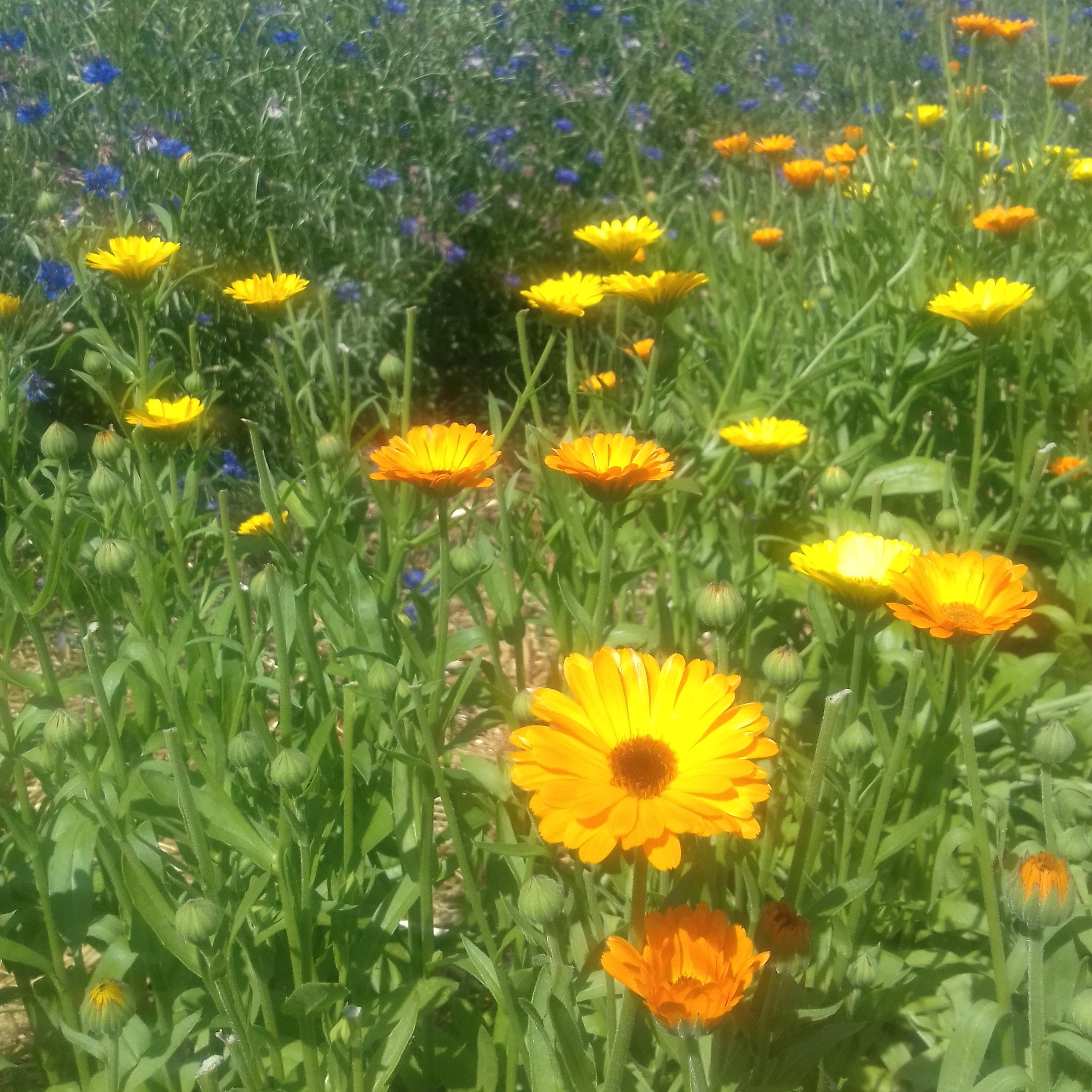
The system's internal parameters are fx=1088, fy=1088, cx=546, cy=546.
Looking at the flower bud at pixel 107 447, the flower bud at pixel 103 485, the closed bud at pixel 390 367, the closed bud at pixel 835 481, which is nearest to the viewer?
the flower bud at pixel 103 485

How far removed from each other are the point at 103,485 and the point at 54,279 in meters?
1.32

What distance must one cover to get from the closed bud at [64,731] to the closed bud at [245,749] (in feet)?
0.51

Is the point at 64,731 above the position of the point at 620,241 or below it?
below

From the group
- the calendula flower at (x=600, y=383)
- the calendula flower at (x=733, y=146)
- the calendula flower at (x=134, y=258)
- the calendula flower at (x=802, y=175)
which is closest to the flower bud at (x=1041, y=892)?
the calendula flower at (x=600, y=383)

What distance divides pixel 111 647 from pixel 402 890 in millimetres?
541

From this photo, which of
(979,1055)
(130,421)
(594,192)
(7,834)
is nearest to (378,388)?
(594,192)

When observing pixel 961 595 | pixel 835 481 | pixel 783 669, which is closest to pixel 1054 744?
pixel 961 595

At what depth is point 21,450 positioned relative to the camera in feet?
8.61

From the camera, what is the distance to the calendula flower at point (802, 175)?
277 cm

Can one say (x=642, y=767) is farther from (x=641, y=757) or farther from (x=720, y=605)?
(x=720, y=605)

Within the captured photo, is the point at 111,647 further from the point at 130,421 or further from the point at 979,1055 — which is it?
the point at 979,1055

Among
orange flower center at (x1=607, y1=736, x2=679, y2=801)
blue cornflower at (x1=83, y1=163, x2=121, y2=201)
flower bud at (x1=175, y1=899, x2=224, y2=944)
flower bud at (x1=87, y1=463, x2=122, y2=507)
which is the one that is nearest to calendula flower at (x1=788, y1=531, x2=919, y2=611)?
orange flower center at (x1=607, y1=736, x2=679, y2=801)

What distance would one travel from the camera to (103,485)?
4.85 feet

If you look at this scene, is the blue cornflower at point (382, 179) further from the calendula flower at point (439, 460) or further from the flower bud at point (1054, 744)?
the flower bud at point (1054, 744)
